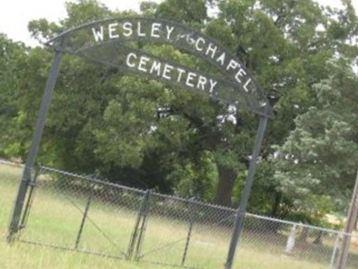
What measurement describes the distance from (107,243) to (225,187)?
63.0 ft

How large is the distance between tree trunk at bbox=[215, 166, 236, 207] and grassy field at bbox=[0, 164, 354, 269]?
1183cm

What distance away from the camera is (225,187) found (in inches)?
1293

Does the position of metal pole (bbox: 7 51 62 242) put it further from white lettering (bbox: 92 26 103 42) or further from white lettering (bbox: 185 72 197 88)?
white lettering (bbox: 185 72 197 88)

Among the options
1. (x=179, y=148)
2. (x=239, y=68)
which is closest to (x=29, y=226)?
(x=239, y=68)

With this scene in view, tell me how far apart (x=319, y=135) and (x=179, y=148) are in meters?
6.79

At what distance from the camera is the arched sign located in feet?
40.3

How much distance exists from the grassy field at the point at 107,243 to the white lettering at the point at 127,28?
3134 mm

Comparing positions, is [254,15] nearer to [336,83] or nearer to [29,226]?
[336,83]

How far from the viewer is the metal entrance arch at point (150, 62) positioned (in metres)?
11.6

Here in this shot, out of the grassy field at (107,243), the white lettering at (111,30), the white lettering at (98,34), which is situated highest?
the white lettering at (111,30)

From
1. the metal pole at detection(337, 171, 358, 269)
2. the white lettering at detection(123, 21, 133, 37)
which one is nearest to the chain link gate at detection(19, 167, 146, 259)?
the white lettering at detection(123, 21, 133, 37)

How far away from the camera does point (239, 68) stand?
46.4 ft

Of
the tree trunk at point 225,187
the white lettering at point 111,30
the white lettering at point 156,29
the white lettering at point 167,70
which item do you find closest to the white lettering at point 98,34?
the white lettering at point 111,30

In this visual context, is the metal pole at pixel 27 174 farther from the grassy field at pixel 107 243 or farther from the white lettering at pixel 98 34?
the white lettering at pixel 98 34
